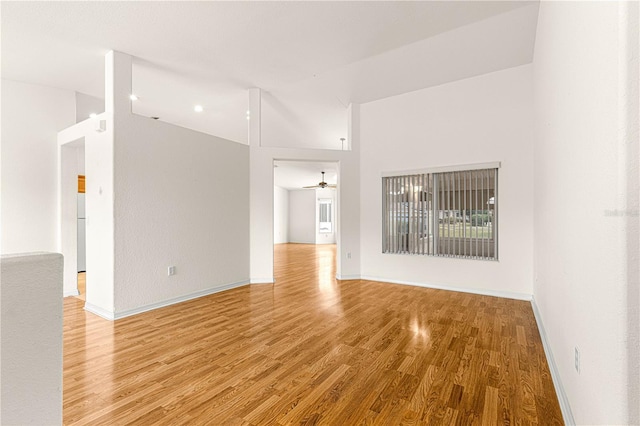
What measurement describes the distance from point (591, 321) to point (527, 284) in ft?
11.0

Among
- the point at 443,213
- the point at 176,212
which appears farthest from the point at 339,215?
the point at 176,212

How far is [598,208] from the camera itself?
121 centimetres

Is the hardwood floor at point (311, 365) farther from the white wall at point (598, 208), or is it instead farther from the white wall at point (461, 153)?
the white wall at point (461, 153)

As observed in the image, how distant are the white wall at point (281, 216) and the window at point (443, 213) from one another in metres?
9.12

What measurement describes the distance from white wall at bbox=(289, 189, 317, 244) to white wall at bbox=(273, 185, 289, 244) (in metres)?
0.23

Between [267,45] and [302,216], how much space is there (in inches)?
437

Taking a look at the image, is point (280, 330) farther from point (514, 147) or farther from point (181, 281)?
point (514, 147)

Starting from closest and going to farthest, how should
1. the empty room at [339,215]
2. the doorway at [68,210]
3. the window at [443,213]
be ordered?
the empty room at [339,215]
the window at [443,213]
the doorway at [68,210]

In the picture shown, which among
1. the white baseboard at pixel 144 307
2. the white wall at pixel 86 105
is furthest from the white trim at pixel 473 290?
the white wall at pixel 86 105

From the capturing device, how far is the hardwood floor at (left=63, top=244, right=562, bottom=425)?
1783 millimetres

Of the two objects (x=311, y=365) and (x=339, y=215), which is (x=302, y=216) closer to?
(x=339, y=215)

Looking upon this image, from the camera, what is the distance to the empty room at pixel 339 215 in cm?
115

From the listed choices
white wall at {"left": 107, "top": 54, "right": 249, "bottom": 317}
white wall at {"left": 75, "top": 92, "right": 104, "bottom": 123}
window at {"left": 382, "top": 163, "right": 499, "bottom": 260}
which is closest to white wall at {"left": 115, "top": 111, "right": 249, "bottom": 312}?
white wall at {"left": 107, "top": 54, "right": 249, "bottom": 317}

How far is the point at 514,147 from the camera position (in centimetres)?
420
